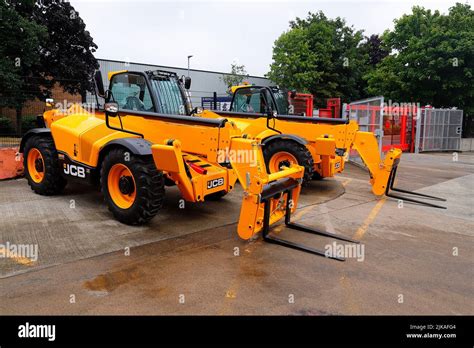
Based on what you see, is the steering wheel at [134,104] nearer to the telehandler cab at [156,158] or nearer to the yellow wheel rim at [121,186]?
the telehandler cab at [156,158]

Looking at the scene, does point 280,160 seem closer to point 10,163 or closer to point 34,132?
point 34,132

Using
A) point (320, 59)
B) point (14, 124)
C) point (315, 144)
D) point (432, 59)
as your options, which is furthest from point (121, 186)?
point (320, 59)

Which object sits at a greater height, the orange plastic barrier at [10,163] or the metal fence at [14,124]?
the metal fence at [14,124]

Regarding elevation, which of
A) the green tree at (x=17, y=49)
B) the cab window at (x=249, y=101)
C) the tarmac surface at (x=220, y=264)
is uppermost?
the green tree at (x=17, y=49)

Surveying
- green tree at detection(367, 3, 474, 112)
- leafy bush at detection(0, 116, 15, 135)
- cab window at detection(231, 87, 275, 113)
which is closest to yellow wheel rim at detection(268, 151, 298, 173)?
cab window at detection(231, 87, 275, 113)

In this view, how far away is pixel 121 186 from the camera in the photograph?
5918mm

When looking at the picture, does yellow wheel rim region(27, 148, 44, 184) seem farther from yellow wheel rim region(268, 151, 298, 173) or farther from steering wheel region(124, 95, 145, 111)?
yellow wheel rim region(268, 151, 298, 173)

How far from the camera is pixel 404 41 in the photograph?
24.1m

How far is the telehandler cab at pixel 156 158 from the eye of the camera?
5.24 meters

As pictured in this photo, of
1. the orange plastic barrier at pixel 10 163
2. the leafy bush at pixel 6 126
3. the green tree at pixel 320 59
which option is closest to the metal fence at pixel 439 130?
the green tree at pixel 320 59

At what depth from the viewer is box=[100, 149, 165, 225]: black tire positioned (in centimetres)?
548

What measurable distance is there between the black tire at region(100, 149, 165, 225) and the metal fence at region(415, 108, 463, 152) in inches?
663

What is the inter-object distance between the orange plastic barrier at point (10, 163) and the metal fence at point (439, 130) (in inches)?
677

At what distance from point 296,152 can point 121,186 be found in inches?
161
